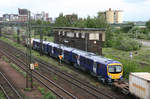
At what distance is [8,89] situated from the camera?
22.8 metres

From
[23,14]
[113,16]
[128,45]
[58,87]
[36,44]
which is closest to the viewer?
[58,87]

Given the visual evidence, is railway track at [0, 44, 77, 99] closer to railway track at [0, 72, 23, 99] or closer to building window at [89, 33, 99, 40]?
railway track at [0, 72, 23, 99]

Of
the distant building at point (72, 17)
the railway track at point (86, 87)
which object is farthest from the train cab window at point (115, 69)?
the distant building at point (72, 17)

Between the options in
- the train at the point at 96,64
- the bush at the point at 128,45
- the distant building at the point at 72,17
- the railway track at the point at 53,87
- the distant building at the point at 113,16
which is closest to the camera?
the railway track at the point at 53,87

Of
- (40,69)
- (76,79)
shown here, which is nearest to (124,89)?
(76,79)

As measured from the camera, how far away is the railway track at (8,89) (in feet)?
67.0

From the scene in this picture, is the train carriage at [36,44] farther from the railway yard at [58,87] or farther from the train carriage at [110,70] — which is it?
the train carriage at [110,70]

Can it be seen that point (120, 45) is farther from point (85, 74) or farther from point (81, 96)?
point (81, 96)

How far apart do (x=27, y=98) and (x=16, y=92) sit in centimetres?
174

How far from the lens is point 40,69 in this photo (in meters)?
33.8

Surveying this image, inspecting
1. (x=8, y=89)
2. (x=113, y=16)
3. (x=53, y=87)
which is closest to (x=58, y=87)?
(x=53, y=87)

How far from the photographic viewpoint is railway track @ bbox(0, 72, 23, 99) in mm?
20422

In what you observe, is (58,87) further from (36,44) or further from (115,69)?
(36,44)

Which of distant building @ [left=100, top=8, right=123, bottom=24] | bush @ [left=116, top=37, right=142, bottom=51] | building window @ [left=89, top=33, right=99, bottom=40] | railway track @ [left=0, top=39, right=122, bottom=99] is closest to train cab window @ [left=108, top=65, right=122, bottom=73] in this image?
railway track @ [left=0, top=39, right=122, bottom=99]
